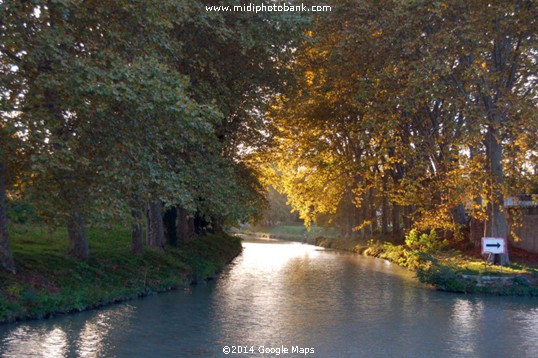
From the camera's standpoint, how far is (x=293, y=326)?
1756 centimetres

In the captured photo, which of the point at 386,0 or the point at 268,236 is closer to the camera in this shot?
the point at 386,0

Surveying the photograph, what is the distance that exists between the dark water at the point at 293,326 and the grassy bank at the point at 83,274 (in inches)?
25.9

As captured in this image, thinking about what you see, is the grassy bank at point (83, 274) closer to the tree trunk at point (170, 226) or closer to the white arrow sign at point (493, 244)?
the tree trunk at point (170, 226)

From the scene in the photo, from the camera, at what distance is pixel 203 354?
544 inches

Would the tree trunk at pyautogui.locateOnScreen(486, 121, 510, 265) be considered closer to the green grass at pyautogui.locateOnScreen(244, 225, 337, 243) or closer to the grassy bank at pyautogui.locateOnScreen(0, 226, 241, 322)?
the grassy bank at pyautogui.locateOnScreen(0, 226, 241, 322)

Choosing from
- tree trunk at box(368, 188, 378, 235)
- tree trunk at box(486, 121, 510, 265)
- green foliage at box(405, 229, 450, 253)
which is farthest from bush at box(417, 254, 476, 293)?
tree trunk at box(368, 188, 378, 235)

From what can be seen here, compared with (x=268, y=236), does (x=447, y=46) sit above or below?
above

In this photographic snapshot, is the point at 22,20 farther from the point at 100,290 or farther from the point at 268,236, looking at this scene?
the point at 268,236

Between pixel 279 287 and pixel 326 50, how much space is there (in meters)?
13.0

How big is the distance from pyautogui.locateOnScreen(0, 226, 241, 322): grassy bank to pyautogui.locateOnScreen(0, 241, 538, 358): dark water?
2.16 ft

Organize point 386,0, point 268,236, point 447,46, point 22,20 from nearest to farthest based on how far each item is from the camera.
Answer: point 22,20 < point 447,46 < point 386,0 < point 268,236

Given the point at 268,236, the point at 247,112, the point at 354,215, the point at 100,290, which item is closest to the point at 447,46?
the point at 247,112

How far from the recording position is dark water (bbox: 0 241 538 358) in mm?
14461

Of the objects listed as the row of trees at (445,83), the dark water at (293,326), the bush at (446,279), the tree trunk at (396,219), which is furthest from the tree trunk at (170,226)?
the tree trunk at (396,219)
